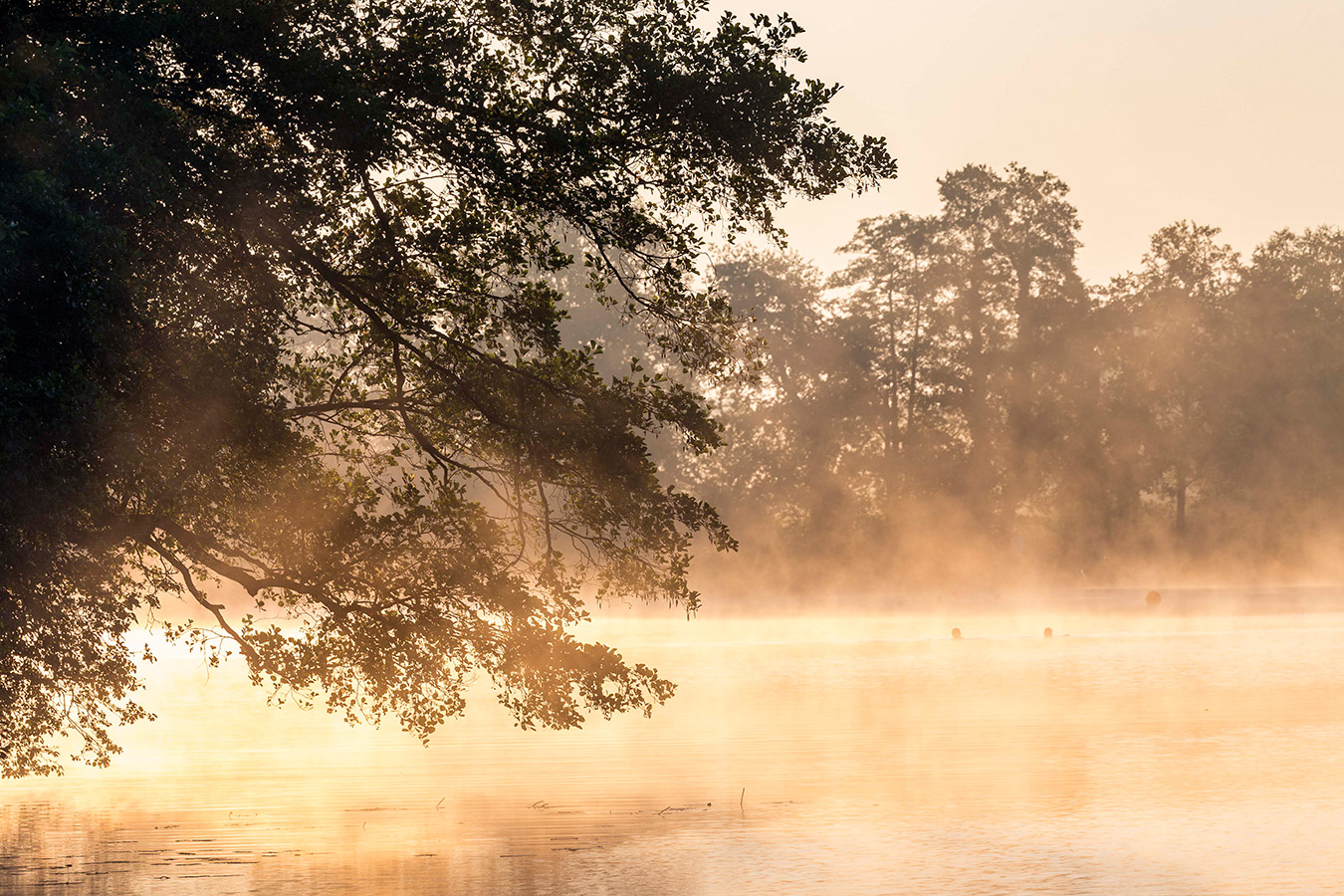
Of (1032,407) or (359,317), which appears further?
(1032,407)

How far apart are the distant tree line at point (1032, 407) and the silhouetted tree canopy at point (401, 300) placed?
50851 mm

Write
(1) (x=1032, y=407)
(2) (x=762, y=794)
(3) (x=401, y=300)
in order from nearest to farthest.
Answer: (3) (x=401, y=300), (2) (x=762, y=794), (1) (x=1032, y=407)

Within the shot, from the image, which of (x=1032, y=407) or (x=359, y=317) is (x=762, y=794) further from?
(x=1032, y=407)

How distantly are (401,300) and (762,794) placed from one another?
607 cm

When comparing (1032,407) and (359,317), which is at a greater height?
(1032,407)

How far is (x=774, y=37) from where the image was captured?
12312mm

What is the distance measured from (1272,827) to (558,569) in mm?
6111

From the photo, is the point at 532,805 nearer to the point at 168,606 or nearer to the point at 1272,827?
the point at 1272,827

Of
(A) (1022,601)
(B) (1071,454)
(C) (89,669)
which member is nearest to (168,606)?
(A) (1022,601)

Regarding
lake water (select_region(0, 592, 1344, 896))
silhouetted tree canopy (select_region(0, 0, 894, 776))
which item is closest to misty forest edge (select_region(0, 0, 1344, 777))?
silhouetted tree canopy (select_region(0, 0, 894, 776))

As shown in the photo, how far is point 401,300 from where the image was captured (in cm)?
1269

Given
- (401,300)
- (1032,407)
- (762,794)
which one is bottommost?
(762,794)

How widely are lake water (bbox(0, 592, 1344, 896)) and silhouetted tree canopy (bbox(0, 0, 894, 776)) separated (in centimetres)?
135

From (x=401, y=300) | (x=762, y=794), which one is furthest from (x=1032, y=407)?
(x=401, y=300)
